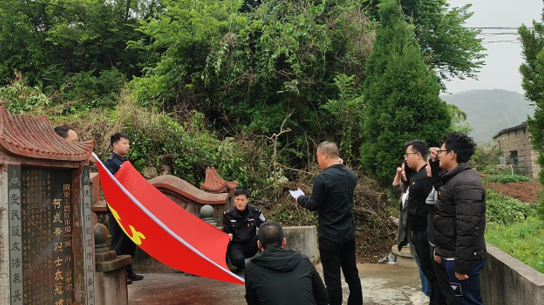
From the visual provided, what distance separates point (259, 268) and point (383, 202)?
→ 600 centimetres

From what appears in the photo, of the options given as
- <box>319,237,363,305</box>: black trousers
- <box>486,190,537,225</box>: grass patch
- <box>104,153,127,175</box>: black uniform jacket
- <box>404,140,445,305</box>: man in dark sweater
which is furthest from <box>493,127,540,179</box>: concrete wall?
<box>104,153,127,175</box>: black uniform jacket

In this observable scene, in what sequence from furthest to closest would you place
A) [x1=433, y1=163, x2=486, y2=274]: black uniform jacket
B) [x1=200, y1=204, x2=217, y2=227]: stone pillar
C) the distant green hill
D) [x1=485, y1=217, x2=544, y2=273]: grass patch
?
the distant green hill, [x1=200, y1=204, x2=217, y2=227]: stone pillar, [x1=485, y1=217, x2=544, y2=273]: grass patch, [x1=433, y1=163, x2=486, y2=274]: black uniform jacket

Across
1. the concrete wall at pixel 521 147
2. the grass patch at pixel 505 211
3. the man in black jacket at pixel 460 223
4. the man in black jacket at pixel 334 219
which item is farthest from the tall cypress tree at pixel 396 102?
the concrete wall at pixel 521 147

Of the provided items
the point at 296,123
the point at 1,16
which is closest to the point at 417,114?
the point at 296,123

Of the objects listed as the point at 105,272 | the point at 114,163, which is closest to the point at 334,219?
the point at 105,272

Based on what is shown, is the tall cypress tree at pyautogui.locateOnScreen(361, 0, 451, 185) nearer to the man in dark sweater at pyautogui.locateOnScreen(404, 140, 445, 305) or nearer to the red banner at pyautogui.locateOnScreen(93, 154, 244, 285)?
the man in dark sweater at pyautogui.locateOnScreen(404, 140, 445, 305)

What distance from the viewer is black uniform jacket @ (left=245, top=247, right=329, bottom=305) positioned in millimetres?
2449

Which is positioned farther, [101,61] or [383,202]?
[101,61]

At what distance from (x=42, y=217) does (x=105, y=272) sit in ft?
2.84

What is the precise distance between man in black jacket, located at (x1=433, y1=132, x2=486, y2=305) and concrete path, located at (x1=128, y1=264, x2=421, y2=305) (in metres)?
1.63

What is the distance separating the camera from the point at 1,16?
1224cm

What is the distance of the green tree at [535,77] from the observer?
4.53 meters

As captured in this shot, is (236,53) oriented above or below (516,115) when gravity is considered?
below

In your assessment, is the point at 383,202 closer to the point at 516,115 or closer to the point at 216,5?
the point at 216,5
